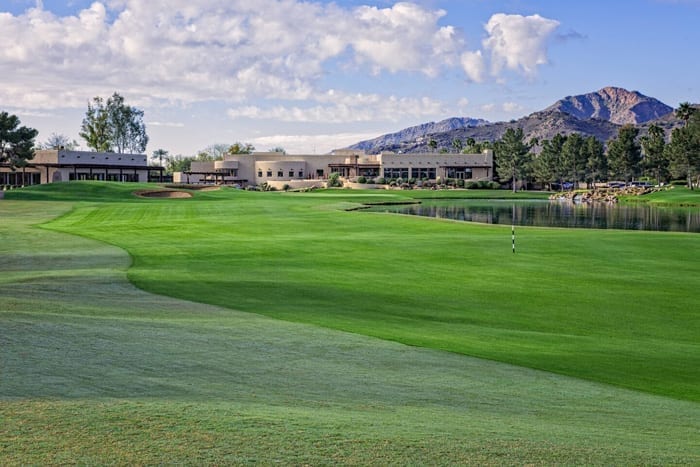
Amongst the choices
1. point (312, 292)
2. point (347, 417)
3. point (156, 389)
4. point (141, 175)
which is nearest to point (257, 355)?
point (156, 389)

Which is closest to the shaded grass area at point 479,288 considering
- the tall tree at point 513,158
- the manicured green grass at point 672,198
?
the manicured green grass at point 672,198

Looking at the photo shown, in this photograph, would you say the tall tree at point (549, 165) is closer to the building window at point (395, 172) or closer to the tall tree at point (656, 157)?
the tall tree at point (656, 157)

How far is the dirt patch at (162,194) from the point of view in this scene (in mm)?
89000

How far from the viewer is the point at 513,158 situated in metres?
145

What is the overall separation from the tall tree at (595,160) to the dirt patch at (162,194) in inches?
3195

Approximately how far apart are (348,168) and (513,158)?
32.9 m

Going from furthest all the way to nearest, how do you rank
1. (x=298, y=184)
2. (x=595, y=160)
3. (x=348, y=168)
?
(x=348, y=168), (x=595, y=160), (x=298, y=184)

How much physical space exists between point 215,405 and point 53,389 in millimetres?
1599

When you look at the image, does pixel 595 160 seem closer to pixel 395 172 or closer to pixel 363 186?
pixel 395 172

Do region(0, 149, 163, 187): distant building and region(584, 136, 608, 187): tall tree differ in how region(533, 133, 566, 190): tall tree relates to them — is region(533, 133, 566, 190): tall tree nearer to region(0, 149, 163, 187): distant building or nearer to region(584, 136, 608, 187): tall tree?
region(584, 136, 608, 187): tall tree

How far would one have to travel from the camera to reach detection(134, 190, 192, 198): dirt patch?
292 feet

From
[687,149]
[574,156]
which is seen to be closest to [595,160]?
[574,156]

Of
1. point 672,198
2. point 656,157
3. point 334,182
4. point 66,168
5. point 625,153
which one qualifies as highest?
point 625,153

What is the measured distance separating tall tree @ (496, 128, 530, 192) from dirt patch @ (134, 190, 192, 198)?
6970 cm
